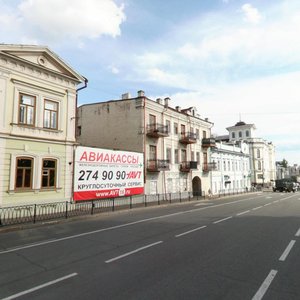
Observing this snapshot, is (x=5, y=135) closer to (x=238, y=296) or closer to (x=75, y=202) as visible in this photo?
(x=75, y=202)

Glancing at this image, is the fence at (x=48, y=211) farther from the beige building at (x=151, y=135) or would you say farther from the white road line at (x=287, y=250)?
the white road line at (x=287, y=250)

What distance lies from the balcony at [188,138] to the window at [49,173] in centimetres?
1964

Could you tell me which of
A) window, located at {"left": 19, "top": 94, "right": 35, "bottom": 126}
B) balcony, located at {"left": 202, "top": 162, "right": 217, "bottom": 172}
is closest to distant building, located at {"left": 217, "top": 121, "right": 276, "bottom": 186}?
balcony, located at {"left": 202, "top": 162, "right": 217, "bottom": 172}

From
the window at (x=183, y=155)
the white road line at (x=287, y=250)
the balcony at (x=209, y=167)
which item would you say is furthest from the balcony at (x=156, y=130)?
the white road line at (x=287, y=250)

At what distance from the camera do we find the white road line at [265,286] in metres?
5.17

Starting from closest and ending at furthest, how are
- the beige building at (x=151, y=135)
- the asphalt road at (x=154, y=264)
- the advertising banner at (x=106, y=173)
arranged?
the asphalt road at (x=154, y=264) < the advertising banner at (x=106, y=173) < the beige building at (x=151, y=135)

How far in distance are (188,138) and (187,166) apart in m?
3.67

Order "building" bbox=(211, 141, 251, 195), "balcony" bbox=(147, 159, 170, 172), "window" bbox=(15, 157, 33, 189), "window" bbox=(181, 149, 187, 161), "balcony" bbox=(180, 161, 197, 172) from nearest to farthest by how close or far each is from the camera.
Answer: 1. "window" bbox=(15, 157, 33, 189)
2. "balcony" bbox=(147, 159, 170, 172)
3. "balcony" bbox=(180, 161, 197, 172)
4. "window" bbox=(181, 149, 187, 161)
5. "building" bbox=(211, 141, 251, 195)

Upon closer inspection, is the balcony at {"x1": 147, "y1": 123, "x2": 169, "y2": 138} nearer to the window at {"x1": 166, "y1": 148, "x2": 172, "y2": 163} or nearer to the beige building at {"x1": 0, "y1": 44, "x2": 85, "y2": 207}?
the window at {"x1": 166, "y1": 148, "x2": 172, "y2": 163}

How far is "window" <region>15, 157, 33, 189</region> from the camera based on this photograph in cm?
1738

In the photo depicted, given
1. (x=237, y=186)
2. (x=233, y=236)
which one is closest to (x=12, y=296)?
(x=233, y=236)

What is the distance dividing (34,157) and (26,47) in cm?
724

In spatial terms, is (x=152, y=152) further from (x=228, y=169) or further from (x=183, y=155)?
(x=228, y=169)

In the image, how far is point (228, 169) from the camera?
1997 inches
